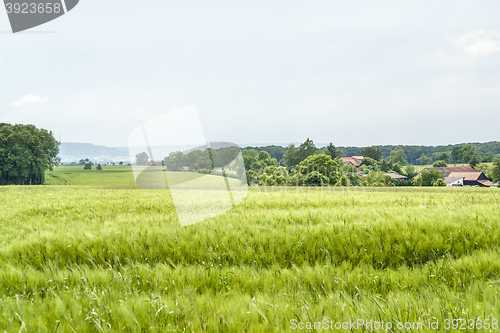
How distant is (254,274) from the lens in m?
3.15

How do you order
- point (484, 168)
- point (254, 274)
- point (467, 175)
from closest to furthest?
point (254, 274)
point (467, 175)
point (484, 168)

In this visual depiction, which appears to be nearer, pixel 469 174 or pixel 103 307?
pixel 103 307

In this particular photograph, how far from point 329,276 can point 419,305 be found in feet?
3.44

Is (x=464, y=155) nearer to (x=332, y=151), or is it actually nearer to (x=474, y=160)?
(x=474, y=160)

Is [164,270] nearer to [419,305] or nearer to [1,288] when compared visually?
[1,288]

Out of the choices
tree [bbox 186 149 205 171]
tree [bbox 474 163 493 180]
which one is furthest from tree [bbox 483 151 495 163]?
tree [bbox 186 149 205 171]

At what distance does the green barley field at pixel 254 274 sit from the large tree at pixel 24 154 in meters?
71.4

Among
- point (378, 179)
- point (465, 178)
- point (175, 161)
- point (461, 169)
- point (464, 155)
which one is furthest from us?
point (464, 155)

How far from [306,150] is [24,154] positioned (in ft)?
314

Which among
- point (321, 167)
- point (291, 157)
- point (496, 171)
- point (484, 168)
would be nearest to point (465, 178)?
point (484, 168)

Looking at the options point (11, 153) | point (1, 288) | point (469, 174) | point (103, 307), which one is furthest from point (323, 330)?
point (469, 174)

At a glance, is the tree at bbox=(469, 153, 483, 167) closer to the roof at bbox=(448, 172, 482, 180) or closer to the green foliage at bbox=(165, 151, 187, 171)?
the roof at bbox=(448, 172, 482, 180)

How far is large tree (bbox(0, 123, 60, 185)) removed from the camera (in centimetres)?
6000

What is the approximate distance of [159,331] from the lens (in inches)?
72.4
